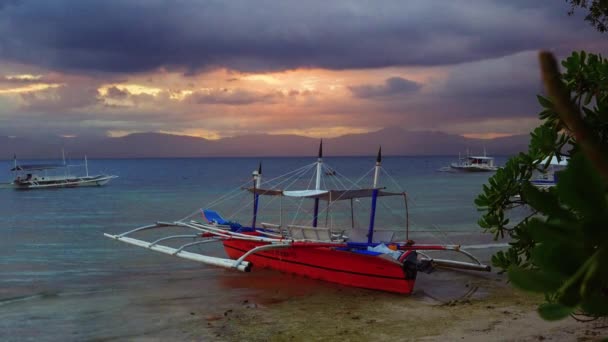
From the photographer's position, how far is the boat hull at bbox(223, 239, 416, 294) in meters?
12.6

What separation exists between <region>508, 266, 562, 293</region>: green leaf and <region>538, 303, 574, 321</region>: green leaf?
0.07 m

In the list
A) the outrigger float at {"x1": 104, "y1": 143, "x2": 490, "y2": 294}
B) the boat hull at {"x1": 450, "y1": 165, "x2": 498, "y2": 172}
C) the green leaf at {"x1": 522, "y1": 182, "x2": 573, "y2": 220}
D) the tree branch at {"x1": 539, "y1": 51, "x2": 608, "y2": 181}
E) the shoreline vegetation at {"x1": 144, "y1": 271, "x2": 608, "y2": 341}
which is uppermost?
the tree branch at {"x1": 539, "y1": 51, "x2": 608, "y2": 181}

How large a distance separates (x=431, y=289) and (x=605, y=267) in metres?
12.7

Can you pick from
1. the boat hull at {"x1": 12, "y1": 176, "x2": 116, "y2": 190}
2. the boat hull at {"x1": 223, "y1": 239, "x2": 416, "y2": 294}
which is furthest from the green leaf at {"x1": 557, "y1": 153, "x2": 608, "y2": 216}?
the boat hull at {"x1": 12, "y1": 176, "x2": 116, "y2": 190}

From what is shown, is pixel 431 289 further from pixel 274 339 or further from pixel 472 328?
pixel 274 339

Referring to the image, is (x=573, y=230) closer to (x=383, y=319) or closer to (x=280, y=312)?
(x=383, y=319)

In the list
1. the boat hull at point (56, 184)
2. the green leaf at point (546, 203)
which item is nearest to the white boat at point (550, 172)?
the green leaf at point (546, 203)

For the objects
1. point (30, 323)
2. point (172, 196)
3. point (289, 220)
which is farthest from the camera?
point (172, 196)

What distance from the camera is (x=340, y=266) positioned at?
1352cm

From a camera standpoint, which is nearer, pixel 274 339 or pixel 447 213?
pixel 274 339

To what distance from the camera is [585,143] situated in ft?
3.72

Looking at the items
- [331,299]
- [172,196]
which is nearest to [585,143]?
[331,299]

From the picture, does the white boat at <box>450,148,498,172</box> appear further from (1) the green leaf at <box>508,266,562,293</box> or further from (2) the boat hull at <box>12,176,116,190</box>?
(1) the green leaf at <box>508,266,562,293</box>

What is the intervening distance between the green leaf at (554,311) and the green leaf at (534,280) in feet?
0.22
